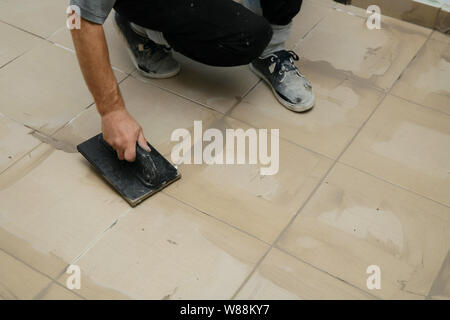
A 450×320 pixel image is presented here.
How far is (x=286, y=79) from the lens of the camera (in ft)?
6.39

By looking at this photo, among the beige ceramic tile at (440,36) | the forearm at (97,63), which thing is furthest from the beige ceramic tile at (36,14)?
the beige ceramic tile at (440,36)

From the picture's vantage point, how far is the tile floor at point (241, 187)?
141 cm

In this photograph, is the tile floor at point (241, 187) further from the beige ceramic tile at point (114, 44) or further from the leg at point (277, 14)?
the leg at point (277, 14)

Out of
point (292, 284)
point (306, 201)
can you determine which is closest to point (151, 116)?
point (306, 201)

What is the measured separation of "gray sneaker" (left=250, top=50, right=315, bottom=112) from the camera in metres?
1.90

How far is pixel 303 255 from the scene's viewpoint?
146cm

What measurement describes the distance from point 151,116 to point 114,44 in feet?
1.57

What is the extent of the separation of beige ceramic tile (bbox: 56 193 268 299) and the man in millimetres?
220

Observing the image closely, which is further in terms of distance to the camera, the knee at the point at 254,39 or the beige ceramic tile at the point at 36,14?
the beige ceramic tile at the point at 36,14

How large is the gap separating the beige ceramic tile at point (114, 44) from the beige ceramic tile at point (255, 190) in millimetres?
604

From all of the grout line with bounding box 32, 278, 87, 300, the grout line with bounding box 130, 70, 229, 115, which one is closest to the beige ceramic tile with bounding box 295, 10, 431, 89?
the grout line with bounding box 130, 70, 229, 115

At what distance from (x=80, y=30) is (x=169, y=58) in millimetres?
612

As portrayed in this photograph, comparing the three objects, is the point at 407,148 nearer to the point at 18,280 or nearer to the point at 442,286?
the point at 442,286
